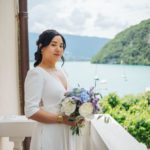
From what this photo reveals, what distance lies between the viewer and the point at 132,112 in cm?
367

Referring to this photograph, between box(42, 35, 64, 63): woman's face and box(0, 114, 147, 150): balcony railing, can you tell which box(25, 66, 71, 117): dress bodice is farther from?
box(0, 114, 147, 150): balcony railing

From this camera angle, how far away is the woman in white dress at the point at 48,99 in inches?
51.6

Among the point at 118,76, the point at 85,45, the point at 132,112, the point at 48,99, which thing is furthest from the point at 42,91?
the point at 118,76

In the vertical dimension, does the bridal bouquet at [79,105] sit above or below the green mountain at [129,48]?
below

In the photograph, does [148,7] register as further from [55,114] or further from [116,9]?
[55,114]

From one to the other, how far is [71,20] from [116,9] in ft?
3.20

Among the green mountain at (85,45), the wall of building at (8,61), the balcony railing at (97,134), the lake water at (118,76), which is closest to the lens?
the balcony railing at (97,134)

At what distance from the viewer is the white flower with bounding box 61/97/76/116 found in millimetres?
1277

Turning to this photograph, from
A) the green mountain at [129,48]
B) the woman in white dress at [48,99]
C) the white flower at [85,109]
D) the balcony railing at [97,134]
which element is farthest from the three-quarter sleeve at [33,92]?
the green mountain at [129,48]

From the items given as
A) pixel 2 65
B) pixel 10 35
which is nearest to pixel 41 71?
pixel 2 65

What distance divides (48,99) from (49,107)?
0.05 metres

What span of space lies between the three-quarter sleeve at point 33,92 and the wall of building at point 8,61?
877 millimetres

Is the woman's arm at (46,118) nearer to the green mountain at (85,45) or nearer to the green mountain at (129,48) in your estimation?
the green mountain at (85,45)

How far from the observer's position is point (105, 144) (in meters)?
1.71
